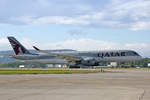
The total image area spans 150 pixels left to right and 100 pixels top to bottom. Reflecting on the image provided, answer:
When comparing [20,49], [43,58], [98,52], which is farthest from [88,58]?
[20,49]

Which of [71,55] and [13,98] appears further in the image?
[71,55]

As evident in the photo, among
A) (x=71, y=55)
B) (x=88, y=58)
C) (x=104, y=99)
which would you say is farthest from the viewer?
(x=71, y=55)

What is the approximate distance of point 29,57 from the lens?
87500 millimetres

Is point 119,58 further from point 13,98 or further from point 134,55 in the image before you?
point 13,98

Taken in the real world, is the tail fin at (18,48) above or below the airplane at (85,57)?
above

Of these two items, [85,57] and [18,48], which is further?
[18,48]

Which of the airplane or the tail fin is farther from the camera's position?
the tail fin

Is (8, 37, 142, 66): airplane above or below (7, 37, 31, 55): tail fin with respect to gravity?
Answer: below

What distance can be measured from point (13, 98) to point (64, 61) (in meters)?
72.7

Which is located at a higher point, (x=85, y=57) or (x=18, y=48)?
(x=18, y=48)

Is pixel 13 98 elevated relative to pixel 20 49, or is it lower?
lower

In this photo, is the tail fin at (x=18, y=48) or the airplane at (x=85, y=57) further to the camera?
the tail fin at (x=18, y=48)

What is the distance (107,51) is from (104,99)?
6645 cm

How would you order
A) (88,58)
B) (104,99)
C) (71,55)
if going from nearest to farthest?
(104,99)
(88,58)
(71,55)
